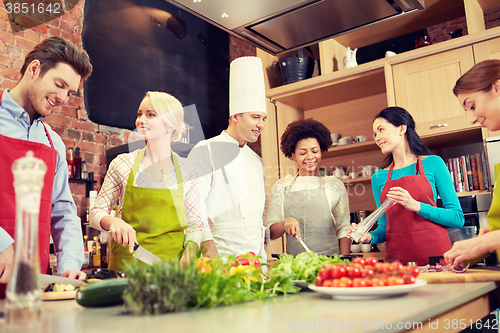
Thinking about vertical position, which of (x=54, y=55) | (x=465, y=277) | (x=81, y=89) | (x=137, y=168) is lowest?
(x=465, y=277)

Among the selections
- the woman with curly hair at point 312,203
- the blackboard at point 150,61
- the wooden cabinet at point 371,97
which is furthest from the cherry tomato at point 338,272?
the blackboard at point 150,61


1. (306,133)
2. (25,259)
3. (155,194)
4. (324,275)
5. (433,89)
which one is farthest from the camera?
(433,89)

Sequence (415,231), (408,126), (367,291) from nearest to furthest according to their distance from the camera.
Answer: (367,291)
(415,231)
(408,126)

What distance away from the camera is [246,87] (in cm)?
220

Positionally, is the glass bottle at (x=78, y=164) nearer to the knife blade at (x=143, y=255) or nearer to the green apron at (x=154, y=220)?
the green apron at (x=154, y=220)

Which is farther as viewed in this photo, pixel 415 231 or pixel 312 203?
pixel 312 203

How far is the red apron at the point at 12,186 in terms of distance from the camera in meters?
1.36

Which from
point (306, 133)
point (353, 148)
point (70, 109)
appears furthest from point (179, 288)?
point (70, 109)

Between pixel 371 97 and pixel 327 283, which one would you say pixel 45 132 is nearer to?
pixel 327 283

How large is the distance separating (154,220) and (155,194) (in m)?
0.12

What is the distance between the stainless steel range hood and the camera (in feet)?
4.88

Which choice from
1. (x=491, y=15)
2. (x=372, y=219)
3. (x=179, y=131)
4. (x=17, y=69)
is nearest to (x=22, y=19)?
(x=17, y=69)

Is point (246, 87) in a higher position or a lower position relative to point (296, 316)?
higher

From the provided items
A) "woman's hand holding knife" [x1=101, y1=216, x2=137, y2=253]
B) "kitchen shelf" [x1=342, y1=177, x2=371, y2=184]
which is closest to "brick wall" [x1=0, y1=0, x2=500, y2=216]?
"kitchen shelf" [x1=342, y1=177, x2=371, y2=184]
